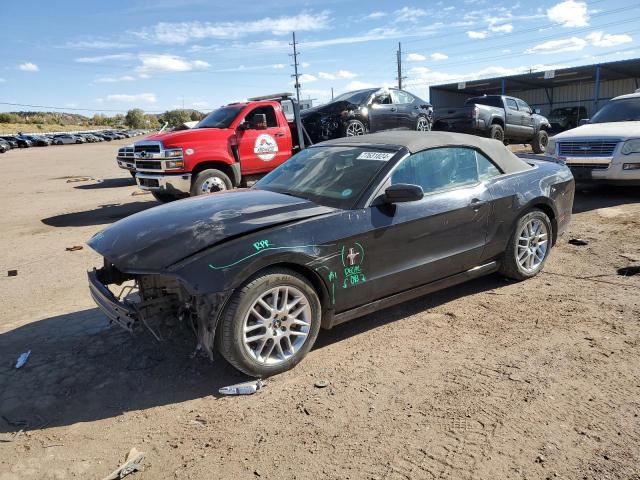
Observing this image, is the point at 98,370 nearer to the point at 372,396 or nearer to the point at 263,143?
the point at 372,396

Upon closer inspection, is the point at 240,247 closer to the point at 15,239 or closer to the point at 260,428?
the point at 260,428

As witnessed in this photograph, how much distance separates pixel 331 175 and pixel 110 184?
42.7 ft

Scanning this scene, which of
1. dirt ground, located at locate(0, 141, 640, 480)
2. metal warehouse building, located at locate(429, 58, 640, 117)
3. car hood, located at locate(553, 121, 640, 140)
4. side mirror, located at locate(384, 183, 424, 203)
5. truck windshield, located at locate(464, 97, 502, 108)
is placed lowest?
dirt ground, located at locate(0, 141, 640, 480)

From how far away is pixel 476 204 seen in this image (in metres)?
4.39

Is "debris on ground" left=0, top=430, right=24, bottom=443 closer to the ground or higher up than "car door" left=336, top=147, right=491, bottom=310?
closer to the ground

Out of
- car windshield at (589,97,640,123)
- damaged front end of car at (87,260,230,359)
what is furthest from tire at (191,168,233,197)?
car windshield at (589,97,640,123)

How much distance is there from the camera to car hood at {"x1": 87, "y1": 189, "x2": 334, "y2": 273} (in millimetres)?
3256

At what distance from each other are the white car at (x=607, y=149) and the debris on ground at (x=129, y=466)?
28.2 ft

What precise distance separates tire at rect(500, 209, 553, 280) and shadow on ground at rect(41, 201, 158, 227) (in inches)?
286

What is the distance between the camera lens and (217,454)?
2629 millimetres

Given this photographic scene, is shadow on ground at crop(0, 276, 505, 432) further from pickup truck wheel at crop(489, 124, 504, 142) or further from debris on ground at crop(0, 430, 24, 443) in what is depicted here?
pickup truck wheel at crop(489, 124, 504, 142)

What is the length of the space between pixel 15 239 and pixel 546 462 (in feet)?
27.6

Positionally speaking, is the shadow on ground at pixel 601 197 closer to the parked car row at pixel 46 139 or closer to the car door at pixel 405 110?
the car door at pixel 405 110

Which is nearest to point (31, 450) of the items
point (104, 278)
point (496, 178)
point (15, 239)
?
point (104, 278)
